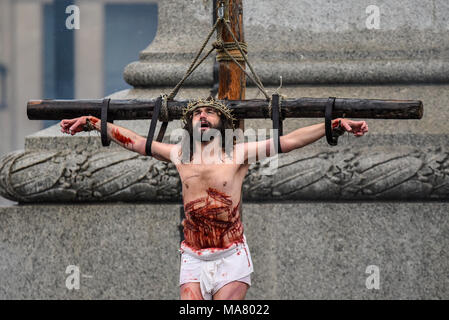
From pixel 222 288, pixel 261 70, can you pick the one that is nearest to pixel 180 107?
pixel 222 288

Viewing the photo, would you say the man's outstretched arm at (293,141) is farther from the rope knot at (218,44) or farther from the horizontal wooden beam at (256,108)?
the rope knot at (218,44)

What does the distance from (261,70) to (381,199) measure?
1.78 m

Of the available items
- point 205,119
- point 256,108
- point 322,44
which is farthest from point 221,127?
point 322,44

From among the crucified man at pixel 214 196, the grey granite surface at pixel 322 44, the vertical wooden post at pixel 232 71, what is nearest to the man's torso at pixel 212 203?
the crucified man at pixel 214 196

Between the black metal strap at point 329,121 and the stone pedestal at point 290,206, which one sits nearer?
the black metal strap at point 329,121

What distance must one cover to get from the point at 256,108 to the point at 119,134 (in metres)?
1.04

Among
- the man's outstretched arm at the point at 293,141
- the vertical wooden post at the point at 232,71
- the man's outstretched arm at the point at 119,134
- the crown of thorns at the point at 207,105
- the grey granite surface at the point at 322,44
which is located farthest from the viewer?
the grey granite surface at the point at 322,44

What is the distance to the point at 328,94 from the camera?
9.53 meters

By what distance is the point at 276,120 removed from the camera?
270 inches

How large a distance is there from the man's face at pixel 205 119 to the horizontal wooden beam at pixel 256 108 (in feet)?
0.50

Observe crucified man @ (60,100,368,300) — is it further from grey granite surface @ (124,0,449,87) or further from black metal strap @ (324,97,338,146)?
grey granite surface @ (124,0,449,87)

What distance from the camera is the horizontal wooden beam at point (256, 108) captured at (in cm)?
671

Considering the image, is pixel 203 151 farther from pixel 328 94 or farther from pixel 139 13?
pixel 139 13

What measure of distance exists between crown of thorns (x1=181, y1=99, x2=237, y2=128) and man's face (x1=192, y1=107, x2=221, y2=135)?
3cm
